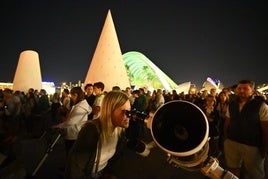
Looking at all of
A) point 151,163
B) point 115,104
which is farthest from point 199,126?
point 151,163

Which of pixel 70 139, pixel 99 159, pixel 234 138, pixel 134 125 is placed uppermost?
pixel 99 159

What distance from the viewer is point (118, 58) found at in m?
20.6

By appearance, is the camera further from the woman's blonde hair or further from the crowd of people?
the woman's blonde hair

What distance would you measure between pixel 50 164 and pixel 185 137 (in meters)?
4.93

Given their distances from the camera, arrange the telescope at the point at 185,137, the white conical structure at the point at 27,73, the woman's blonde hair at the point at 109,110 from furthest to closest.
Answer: the white conical structure at the point at 27,73 → the woman's blonde hair at the point at 109,110 → the telescope at the point at 185,137

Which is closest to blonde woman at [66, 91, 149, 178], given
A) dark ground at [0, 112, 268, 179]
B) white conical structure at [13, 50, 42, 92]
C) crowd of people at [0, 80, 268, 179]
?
crowd of people at [0, 80, 268, 179]

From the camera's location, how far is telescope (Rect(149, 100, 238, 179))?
119cm

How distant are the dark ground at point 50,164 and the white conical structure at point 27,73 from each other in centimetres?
1553

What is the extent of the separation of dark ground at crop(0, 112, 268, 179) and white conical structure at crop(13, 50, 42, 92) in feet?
50.9

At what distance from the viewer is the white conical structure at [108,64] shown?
19.4 m

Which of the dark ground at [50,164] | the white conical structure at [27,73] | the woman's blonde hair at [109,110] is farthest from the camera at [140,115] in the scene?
the white conical structure at [27,73]

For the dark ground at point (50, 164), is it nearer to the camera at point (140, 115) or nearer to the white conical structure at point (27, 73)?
the camera at point (140, 115)

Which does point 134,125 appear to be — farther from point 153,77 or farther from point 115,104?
point 153,77

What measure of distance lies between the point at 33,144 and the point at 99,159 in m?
2.44
